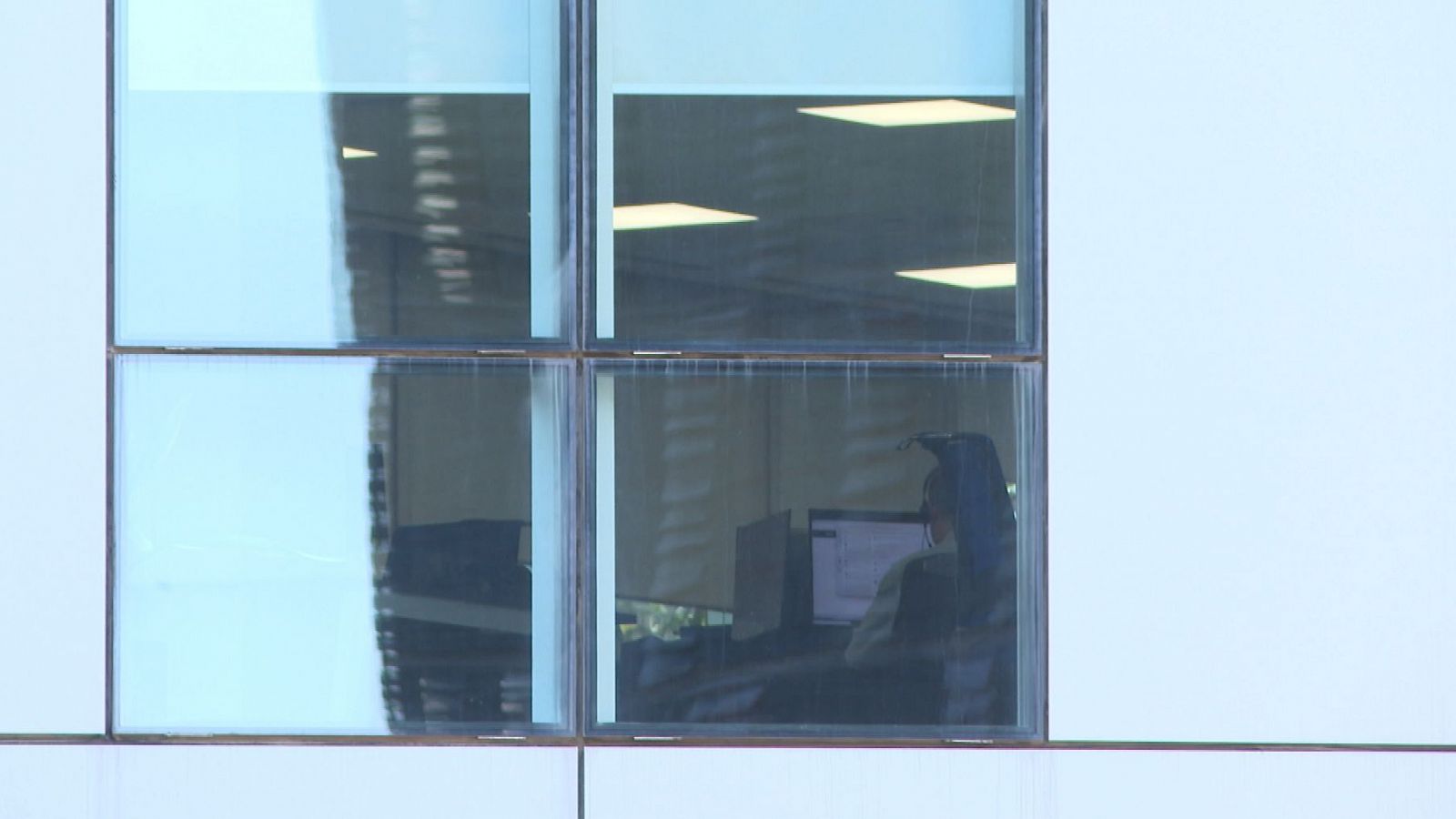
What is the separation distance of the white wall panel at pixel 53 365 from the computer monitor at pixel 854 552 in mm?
2133

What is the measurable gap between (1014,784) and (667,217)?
199 cm

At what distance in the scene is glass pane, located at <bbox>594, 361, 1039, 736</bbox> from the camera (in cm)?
448

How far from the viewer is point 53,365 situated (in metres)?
4.43

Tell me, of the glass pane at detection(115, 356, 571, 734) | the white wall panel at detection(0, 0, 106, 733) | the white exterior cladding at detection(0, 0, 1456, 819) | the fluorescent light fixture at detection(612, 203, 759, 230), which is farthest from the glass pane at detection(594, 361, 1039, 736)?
the white wall panel at detection(0, 0, 106, 733)

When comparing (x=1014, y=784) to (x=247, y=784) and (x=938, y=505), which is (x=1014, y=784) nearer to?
(x=938, y=505)

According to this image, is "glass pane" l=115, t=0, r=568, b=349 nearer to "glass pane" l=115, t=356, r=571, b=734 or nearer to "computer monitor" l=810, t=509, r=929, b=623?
"glass pane" l=115, t=356, r=571, b=734

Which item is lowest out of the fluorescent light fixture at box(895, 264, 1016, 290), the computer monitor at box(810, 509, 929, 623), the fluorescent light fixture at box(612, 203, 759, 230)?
the computer monitor at box(810, 509, 929, 623)

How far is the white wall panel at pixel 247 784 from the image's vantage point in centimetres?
443

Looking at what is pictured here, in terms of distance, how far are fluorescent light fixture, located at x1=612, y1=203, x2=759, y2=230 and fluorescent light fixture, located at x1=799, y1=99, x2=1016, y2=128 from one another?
0.40 meters

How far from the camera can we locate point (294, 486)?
4.47 meters

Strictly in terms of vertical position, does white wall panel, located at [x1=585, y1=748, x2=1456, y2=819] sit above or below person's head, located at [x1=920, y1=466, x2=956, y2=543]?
below
